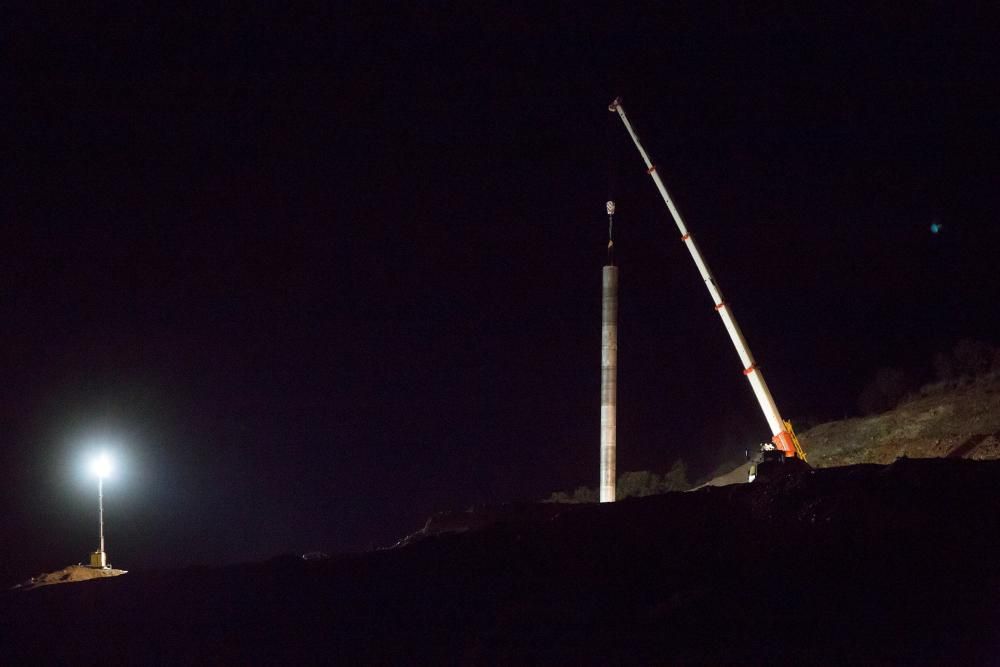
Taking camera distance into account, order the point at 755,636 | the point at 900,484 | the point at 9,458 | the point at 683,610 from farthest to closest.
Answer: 1. the point at 9,458
2. the point at 900,484
3. the point at 683,610
4. the point at 755,636

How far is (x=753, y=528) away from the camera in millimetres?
16203

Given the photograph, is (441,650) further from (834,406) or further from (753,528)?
(834,406)

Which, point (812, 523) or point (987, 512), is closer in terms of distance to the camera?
point (987, 512)

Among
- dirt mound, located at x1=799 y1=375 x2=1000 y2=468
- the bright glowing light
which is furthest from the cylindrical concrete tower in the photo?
the bright glowing light

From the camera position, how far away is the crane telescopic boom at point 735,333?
36906mm

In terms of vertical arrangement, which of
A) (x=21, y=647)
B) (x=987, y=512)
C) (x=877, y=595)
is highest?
(x=987, y=512)

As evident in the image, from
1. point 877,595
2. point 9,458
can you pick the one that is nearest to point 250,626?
point 877,595

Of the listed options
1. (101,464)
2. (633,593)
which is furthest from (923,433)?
(101,464)

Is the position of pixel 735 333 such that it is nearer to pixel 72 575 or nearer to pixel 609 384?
pixel 609 384

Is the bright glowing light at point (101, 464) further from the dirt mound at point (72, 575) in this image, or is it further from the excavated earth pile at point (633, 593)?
the excavated earth pile at point (633, 593)

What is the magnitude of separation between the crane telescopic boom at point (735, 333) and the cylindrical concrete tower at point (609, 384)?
3663mm

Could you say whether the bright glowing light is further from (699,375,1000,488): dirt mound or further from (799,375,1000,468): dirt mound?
(799,375,1000,468): dirt mound

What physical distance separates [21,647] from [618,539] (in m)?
11.6

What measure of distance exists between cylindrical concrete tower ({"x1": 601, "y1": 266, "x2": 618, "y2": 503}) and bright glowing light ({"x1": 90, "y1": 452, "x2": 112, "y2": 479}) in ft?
64.8
